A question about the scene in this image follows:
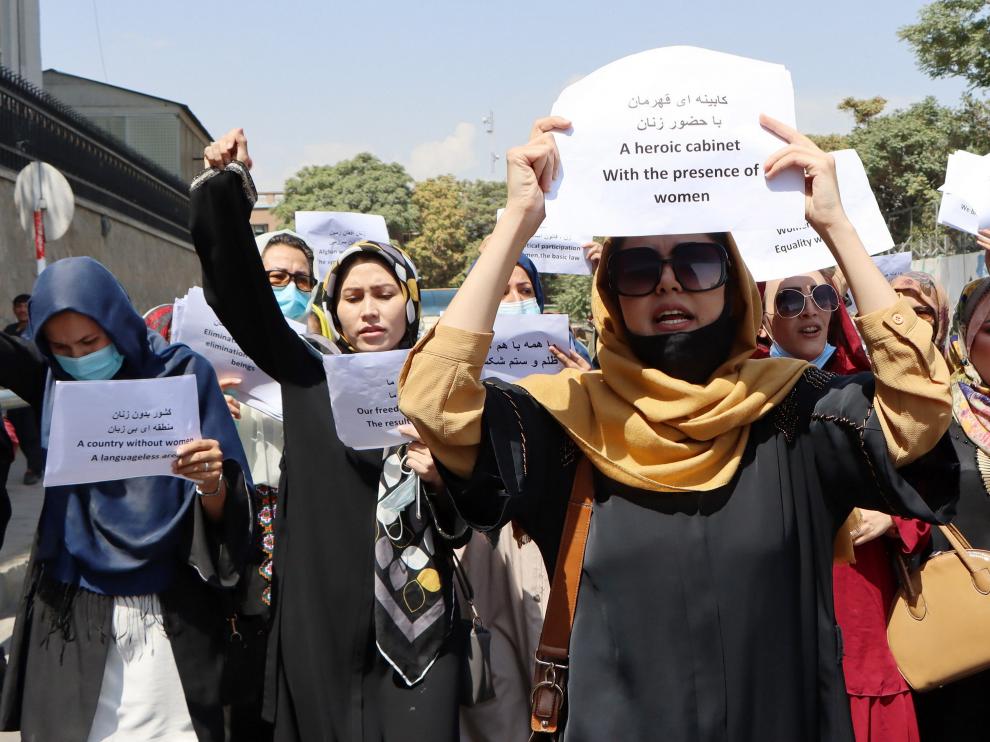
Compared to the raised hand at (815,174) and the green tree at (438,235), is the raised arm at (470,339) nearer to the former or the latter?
the raised hand at (815,174)

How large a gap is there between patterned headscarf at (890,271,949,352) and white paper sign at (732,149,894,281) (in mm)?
1233

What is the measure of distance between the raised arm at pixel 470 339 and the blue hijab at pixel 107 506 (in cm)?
138

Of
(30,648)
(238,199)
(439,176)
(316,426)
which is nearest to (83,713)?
(30,648)

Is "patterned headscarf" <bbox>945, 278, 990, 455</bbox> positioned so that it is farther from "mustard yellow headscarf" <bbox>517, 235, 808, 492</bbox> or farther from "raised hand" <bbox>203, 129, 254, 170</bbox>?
"raised hand" <bbox>203, 129, 254, 170</bbox>

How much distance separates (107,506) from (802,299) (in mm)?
A: 2497

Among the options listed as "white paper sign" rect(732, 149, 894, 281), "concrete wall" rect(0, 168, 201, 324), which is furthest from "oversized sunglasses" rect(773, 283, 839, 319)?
"concrete wall" rect(0, 168, 201, 324)

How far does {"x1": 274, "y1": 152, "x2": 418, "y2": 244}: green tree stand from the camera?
4741 cm

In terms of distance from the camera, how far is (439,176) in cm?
5538

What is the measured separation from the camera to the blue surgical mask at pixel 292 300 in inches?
183

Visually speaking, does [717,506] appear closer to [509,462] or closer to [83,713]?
[509,462]

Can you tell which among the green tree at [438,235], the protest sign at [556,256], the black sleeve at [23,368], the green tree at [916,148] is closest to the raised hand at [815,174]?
the black sleeve at [23,368]

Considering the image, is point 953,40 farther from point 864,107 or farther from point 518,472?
point 518,472

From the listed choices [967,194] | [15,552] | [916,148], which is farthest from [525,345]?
[916,148]

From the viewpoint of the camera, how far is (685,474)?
1980 mm
